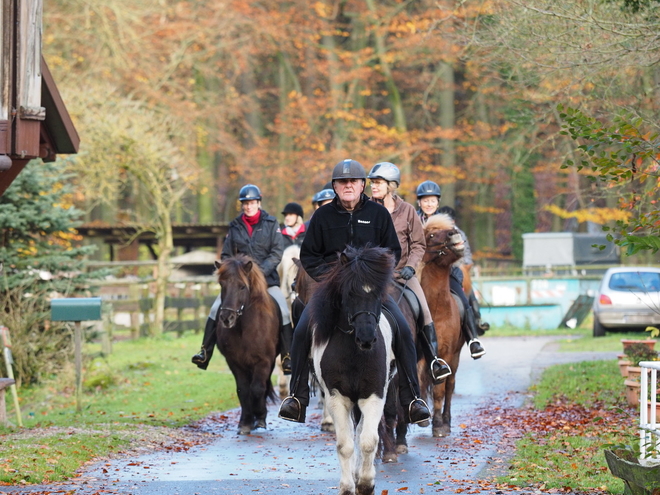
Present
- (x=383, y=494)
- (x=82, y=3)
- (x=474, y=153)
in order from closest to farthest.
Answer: (x=383, y=494) < (x=82, y=3) < (x=474, y=153)

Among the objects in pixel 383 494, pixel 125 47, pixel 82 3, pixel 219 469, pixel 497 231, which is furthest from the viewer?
pixel 497 231

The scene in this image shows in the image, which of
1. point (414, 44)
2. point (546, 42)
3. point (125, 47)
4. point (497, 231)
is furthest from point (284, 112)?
→ point (546, 42)

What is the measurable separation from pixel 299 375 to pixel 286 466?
1.58m

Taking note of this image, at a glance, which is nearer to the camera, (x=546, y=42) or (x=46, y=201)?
(x=546, y=42)

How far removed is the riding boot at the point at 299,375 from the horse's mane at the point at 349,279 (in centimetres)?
42

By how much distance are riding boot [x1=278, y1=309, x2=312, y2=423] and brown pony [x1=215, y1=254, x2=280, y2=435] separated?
365 cm

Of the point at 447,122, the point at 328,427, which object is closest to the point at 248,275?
the point at 328,427

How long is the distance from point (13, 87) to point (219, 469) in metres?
5.37

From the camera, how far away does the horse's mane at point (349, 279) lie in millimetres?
7848

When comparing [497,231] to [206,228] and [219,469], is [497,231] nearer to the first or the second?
[206,228]

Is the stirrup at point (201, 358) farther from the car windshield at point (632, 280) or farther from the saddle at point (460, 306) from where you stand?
the car windshield at point (632, 280)

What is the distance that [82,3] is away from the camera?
32094mm

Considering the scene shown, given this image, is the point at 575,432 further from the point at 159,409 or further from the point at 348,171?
the point at 159,409

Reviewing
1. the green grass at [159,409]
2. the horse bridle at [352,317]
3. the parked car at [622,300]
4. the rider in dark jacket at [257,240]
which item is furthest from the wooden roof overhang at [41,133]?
the parked car at [622,300]
